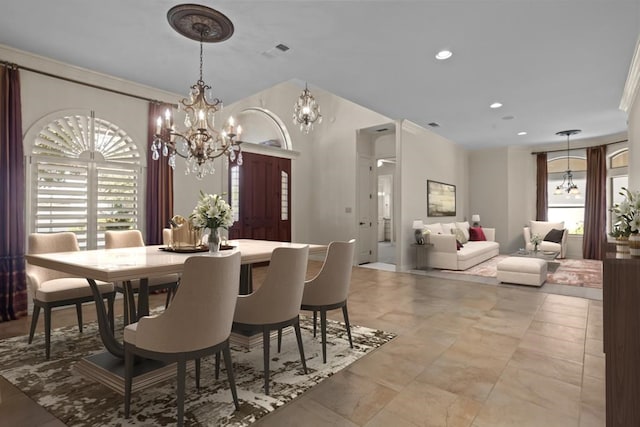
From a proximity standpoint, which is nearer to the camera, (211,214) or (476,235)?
(211,214)

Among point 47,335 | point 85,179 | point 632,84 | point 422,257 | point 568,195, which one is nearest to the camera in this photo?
point 47,335

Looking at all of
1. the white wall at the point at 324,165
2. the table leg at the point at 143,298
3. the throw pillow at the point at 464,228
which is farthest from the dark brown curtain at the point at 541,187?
the table leg at the point at 143,298

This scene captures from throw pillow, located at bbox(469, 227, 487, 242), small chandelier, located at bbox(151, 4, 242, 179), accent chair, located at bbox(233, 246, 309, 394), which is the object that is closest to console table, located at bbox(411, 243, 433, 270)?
throw pillow, located at bbox(469, 227, 487, 242)

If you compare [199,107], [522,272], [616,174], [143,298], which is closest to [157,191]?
[199,107]

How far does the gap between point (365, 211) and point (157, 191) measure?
4.61 m

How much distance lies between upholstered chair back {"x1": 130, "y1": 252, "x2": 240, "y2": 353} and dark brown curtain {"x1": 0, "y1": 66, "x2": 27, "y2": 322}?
2.88m

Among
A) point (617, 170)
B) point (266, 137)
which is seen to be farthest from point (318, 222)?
point (617, 170)

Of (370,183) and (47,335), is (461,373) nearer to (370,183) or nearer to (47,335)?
(47,335)

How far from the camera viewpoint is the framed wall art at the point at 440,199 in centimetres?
809

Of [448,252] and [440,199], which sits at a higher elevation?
[440,199]

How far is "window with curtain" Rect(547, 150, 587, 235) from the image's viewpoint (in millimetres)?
8930

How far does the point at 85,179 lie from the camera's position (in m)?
4.40

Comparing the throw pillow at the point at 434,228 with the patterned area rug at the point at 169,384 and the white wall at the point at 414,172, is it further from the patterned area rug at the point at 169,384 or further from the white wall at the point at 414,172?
the patterned area rug at the point at 169,384

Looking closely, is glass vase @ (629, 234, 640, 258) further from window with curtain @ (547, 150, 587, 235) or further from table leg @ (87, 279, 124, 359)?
window with curtain @ (547, 150, 587, 235)
